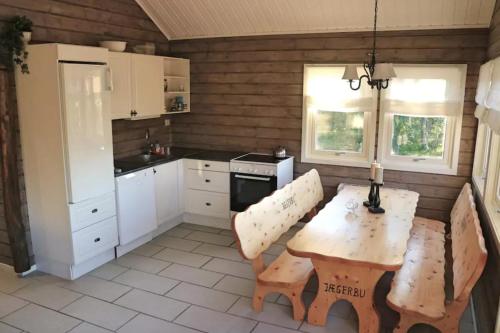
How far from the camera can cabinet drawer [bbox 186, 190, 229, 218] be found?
16.5 feet

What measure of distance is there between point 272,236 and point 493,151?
181 cm

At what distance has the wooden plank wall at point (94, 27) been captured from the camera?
3.76 meters

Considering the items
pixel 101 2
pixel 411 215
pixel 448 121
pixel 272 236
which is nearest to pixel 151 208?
pixel 272 236

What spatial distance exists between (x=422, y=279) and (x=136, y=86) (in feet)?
10.9

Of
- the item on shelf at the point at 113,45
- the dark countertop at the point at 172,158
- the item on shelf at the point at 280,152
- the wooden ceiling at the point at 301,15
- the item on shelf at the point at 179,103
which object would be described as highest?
the wooden ceiling at the point at 301,15

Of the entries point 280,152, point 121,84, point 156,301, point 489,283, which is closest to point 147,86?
point 121,84

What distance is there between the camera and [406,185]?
4590mm

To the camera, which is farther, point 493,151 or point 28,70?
point 28,70

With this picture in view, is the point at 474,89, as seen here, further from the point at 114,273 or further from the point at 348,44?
the point at 114,273

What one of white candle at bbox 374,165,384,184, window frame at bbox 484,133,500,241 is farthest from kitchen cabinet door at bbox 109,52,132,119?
window frame at bbox 484,133,500,241

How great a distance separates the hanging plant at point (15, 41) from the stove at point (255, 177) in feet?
7.65

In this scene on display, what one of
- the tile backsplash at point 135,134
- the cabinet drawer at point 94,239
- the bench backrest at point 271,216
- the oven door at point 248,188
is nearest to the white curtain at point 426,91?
the bench backrest at point 271,216

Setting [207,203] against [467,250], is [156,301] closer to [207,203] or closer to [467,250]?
[207,203]

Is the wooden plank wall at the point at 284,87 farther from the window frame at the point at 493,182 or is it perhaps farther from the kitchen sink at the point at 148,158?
the window frame at the point at 493,182
